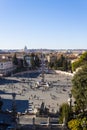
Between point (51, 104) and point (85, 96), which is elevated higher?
point (85, 96)

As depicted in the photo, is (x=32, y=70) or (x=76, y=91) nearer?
(x=76, y=91)

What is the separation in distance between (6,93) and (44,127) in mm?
21920

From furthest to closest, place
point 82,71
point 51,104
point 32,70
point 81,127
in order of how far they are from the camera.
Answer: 1. point 32,70
2. point 51,104
3. point 82,71
4. point 81,127

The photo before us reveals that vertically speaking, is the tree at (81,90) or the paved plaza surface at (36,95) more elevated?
the tree at (81,90)

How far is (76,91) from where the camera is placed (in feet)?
83.8

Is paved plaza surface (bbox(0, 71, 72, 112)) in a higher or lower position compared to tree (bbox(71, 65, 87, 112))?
lower

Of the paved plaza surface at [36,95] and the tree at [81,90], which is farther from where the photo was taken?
the paved plaza surface at [36,95]

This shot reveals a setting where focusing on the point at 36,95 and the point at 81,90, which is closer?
the point at 81,90

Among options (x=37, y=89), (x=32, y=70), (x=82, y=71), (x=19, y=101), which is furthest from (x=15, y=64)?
(x=82, y=71)

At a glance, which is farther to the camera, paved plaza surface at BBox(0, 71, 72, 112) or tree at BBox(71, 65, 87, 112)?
paved plaza surface at BBox(0, 71, 72, 112)

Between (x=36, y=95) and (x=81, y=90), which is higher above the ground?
(x=81, y=90)

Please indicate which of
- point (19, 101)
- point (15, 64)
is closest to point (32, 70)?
point (15, 64)

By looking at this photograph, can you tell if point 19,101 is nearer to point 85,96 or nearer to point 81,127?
point 85,96

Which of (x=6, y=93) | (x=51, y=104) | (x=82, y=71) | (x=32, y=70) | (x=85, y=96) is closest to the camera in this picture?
(x=85, y=96)
